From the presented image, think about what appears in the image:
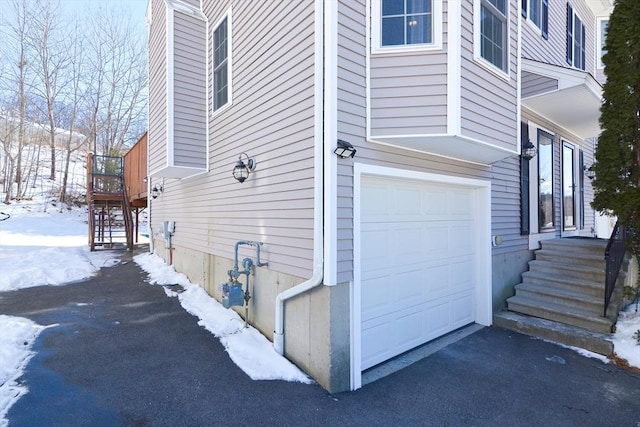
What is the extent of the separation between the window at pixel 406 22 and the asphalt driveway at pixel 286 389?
11.9ft

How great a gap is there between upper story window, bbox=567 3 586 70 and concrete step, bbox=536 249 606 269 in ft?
16.8

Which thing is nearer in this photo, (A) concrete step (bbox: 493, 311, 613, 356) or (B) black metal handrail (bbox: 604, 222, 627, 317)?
(A) concrete step (bbox: 493, 311, 613, 356)

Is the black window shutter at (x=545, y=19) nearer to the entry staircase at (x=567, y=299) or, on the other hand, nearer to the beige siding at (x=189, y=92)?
the entry staircase at (x=567, y=299)

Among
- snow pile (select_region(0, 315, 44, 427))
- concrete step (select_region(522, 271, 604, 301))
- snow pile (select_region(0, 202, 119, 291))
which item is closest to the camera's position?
snow pile (select_region(0, 315, 44, 427))

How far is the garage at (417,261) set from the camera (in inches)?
146

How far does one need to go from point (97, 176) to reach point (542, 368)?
46.4 ft

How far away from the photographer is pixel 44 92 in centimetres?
1920

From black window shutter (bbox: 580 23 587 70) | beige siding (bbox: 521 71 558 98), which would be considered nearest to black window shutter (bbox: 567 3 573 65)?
black window shutter (bbox: 580 23 587 70)

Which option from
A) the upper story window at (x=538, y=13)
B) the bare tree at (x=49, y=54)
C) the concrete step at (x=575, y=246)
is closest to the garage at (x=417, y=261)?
the concrete step at (x=575, y=246)

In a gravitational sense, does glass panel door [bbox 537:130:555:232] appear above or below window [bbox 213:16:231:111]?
below

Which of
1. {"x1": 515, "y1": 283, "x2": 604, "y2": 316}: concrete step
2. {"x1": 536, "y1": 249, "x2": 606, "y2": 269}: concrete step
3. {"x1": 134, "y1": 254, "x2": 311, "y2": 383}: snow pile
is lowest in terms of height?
{"x1": 134, "y1": 254, "x2": 311, "y2": 383}: snow pile

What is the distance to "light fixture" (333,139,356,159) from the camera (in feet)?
10.4

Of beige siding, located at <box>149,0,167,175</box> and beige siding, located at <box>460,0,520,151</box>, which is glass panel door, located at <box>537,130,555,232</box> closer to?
beige siding, located at <box>460,0,520,151</box>

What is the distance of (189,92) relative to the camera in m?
6.28
